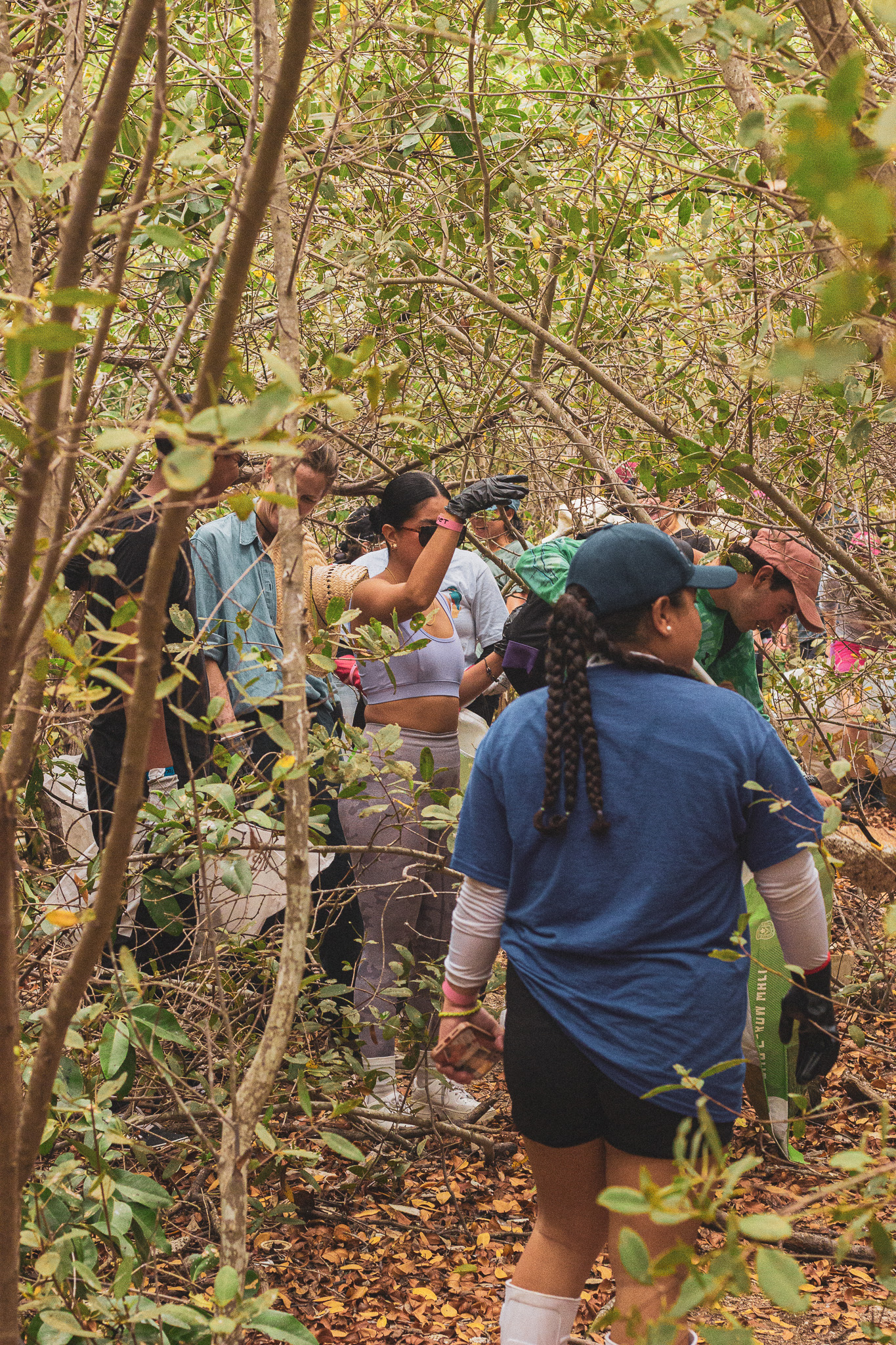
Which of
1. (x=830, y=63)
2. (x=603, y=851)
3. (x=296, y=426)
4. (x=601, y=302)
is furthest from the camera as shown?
(x=601, y=302)

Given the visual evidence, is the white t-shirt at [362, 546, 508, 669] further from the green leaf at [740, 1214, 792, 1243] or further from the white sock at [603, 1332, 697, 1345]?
the green leaf at [740, 1214, 792, 1243]

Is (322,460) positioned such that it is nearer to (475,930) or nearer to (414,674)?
(414,674)

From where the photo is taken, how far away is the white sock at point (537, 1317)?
223cm

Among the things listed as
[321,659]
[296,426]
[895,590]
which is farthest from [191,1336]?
[895,590]

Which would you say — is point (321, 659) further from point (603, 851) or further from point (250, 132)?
point (250, 132)

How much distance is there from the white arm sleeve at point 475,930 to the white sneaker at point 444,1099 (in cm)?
136

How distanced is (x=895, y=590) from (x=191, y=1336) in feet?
11.2

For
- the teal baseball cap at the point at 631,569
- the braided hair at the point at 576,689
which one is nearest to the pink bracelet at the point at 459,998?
the braided hair at the point at 576,689

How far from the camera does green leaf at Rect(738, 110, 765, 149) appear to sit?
1827mm

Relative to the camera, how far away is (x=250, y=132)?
1.92m

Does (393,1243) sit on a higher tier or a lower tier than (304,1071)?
lower

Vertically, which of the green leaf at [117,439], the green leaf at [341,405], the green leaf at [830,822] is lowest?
the green leaf at [830,822]

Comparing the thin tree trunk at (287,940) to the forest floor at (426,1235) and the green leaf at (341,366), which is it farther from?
the forest floor at (426,1235)

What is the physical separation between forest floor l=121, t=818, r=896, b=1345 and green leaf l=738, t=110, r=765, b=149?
2.09 metres
